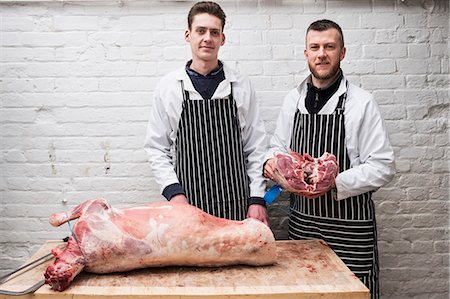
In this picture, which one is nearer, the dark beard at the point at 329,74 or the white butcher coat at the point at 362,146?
the white butcher coat at the point at 362,146

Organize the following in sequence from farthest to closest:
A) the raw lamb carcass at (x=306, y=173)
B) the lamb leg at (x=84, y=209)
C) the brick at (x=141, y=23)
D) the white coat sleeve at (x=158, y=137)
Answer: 1. the brick at (x=141, y=23)
2. the white coat sleeve at (x=158, y=137)
3. the raw lamb carcass at (x=306, y=173)
4. the lamb leg at (x=84, y=209)

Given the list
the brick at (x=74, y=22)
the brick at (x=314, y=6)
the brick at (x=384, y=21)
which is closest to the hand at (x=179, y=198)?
the brick at (x=74, y=22)

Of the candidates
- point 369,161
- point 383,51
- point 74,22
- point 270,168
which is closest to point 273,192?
point 270,168

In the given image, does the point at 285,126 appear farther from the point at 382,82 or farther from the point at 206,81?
the point at 382,82

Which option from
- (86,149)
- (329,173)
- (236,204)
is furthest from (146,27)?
(329,173)

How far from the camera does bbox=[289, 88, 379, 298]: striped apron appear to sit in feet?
7.70

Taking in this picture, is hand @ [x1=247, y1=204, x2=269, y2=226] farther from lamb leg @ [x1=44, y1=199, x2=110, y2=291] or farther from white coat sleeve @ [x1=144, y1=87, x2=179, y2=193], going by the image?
lamb leg @ [x1=44, y1=199, x2=110, y2=291]

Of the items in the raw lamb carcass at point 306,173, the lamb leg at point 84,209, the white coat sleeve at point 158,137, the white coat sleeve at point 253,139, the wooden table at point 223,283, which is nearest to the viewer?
the wooden table at point 223,283

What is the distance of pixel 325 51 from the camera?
2383 mm

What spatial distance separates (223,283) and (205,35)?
125 cm

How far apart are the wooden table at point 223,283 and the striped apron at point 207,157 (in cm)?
62

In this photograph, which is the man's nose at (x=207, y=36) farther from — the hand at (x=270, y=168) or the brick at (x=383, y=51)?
the brick at (x=383, y=51)

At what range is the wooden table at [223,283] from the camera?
5.23 feet

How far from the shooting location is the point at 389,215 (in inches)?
117
